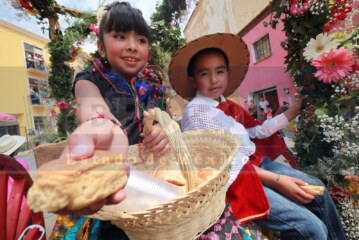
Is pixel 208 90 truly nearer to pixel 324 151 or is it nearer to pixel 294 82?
pixel 294 82

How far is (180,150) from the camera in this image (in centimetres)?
65

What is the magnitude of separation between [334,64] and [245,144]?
0.52 metres

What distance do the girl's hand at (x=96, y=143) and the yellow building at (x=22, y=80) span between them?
1.00ft

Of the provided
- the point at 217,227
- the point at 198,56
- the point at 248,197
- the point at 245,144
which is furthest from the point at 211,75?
the point at 217,227

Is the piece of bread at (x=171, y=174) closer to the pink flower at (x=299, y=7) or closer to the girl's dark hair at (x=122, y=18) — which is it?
the girl's dark hair at (x=122, y=18)

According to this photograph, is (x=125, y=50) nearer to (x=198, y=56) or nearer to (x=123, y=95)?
(x=123, y=95)

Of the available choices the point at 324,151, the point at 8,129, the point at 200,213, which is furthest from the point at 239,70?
the point at 8,129

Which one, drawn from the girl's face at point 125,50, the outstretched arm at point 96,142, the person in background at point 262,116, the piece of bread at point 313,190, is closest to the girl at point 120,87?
the girl's face at point 125,50

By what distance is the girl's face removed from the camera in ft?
2.86

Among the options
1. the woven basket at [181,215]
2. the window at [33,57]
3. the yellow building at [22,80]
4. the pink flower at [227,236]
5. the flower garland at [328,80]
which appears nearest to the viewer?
the woven basket at [181,215]

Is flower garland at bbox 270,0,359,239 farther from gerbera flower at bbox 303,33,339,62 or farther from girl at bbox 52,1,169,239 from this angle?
girl at bbox 52,1,169,239

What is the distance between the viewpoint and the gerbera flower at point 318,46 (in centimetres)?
105

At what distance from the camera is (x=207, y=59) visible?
1194mm

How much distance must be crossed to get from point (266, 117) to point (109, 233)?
1.10 meters
